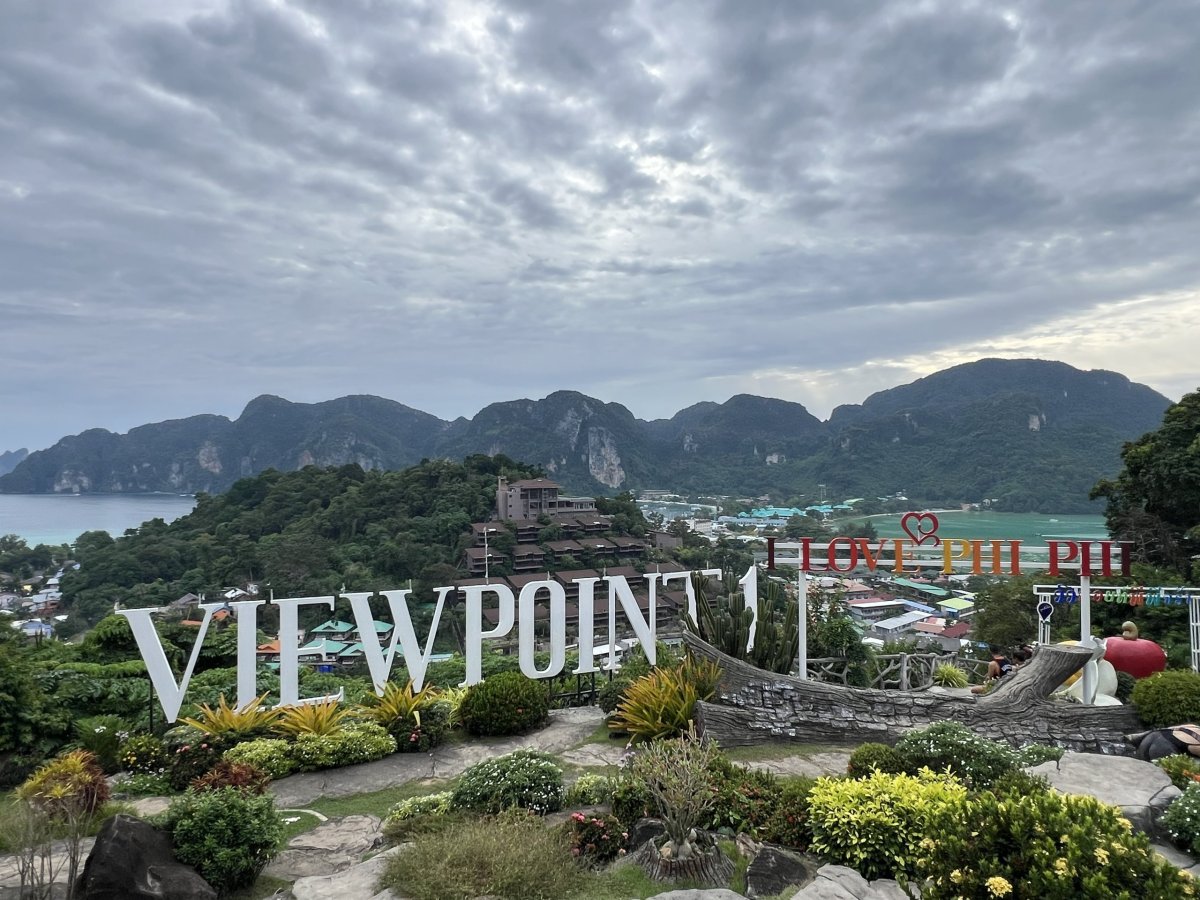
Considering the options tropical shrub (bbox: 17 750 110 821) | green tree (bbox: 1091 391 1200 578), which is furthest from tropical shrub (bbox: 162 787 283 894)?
green tree (bbox: 1091 391 1200 578)

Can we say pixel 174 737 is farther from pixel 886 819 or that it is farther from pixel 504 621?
pixel 886 819

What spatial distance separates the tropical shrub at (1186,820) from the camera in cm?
590

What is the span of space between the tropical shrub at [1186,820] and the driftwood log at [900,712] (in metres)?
3.21

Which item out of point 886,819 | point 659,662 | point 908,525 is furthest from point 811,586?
point 886,819

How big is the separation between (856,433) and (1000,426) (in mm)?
32529

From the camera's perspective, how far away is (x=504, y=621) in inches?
455

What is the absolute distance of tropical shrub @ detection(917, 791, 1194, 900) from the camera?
11.5 ft

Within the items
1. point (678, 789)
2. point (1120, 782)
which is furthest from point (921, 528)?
point (678, 789)

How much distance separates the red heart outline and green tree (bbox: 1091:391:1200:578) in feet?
34.8

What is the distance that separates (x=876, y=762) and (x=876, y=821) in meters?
1.62

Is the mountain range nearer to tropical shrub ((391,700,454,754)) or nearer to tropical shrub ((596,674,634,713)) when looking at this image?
tropical shrub ((596,674,634,713))

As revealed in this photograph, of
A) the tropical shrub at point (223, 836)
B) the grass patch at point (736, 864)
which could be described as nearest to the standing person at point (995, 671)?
the grass patch at point (736, 864)

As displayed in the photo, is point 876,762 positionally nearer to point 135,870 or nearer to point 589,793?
point 589,793

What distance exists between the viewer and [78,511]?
149375 mm
